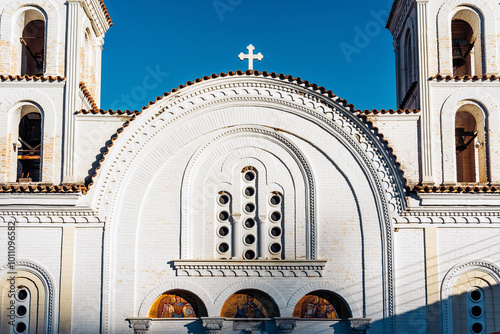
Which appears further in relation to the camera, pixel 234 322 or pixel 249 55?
pixel 249 55

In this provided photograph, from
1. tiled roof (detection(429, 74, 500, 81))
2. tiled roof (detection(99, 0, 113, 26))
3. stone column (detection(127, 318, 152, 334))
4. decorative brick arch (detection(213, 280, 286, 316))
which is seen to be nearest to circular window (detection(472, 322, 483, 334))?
decorative brick arch (detection(213, 280, 286, 316))

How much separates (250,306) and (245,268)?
42.5 inches

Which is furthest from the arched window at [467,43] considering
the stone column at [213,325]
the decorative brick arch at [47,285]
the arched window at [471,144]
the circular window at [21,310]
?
the circular window at [21,310]

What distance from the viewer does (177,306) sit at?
2039 centimetres

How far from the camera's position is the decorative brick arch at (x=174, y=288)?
20.2 metres

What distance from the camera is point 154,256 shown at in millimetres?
20516

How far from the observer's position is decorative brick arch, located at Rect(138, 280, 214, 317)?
2019 centimetres

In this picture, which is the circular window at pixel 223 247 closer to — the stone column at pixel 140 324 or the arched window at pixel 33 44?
the stone column at pixel 140 324

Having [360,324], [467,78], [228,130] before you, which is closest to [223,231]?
[228,130]

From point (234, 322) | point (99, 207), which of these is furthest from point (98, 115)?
point (234, 322)

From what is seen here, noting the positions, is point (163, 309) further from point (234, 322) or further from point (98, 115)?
point (98, 115)

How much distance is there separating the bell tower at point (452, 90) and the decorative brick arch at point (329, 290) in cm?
392

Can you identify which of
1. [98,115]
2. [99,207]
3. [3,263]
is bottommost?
[3,263]

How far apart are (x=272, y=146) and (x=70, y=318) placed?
7466 mm
